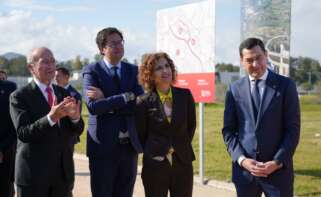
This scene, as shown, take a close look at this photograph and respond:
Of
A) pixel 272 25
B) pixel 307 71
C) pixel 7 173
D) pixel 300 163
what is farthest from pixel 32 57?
pixel 307 71

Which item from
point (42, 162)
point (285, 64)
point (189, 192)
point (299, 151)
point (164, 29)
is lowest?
point (299, 151)

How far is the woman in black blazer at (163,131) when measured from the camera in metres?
4.75

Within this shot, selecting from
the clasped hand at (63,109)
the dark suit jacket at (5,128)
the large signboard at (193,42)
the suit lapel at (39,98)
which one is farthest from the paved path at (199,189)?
the clasped hand at (63,109)

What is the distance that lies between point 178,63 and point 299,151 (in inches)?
226

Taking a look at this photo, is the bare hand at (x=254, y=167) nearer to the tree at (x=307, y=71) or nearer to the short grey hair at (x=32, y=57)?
the short grey hair at (x=32, y=57)

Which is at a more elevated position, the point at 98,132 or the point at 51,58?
the point at 51,58

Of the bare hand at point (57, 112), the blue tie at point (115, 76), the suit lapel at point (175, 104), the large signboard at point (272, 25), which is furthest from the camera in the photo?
the large signboard at point (272, 25)

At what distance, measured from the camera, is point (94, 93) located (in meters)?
5.09

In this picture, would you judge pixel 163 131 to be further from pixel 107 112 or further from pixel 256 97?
pixel 256 97

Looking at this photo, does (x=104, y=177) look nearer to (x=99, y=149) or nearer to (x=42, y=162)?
(x=99, y=149)

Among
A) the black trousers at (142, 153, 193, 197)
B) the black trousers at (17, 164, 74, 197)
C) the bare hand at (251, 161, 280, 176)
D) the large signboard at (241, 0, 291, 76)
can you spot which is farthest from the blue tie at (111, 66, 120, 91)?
the large signboard at (241, 0, 291, 76)

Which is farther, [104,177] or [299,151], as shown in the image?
[299,151]

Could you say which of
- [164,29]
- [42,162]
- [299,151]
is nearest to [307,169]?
[299,151]

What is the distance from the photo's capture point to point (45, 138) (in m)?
4.47
